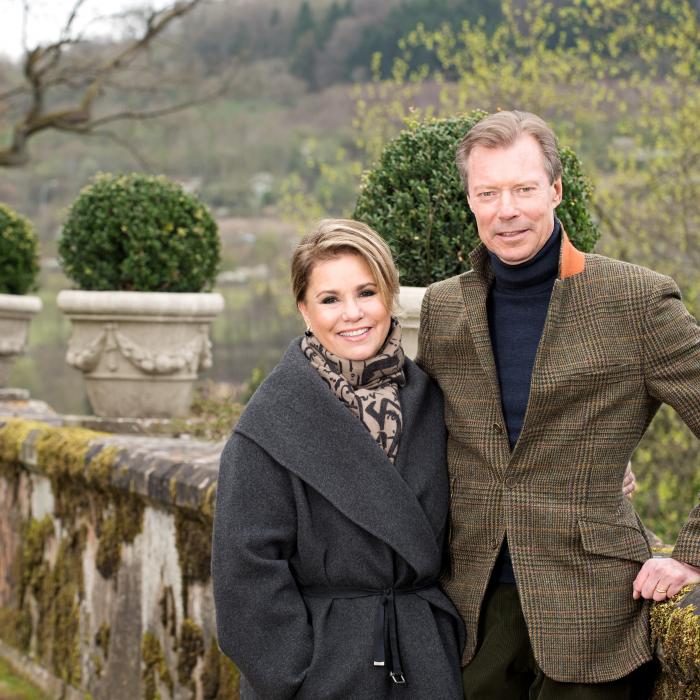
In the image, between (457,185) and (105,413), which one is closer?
(457,185)

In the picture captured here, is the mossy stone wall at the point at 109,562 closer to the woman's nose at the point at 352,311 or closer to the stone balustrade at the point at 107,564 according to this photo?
the stone balustrade at the point at 107,564

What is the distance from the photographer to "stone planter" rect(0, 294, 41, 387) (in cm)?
833

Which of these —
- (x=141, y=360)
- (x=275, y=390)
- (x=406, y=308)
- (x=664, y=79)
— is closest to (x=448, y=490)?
(x=275, y=390)

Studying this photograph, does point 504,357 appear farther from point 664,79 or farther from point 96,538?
point 664,79

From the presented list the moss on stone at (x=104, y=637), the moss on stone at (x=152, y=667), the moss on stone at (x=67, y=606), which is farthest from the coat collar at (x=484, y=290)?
the moss on stone at (x=67, y=606)

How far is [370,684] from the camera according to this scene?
2279 mm

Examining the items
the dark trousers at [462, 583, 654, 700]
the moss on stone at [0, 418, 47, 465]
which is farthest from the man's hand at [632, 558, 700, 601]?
the moss on stone at [0, 418, 47, 465]

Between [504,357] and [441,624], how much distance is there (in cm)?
58

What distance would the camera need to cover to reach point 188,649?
12.6ft

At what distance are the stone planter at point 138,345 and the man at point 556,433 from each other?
338cm

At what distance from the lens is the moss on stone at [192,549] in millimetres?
3689

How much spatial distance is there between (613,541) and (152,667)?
2.39 metres

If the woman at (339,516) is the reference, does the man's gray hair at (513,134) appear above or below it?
above

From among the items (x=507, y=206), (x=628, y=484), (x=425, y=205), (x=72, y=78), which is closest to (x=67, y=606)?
(x=425, y=205)
